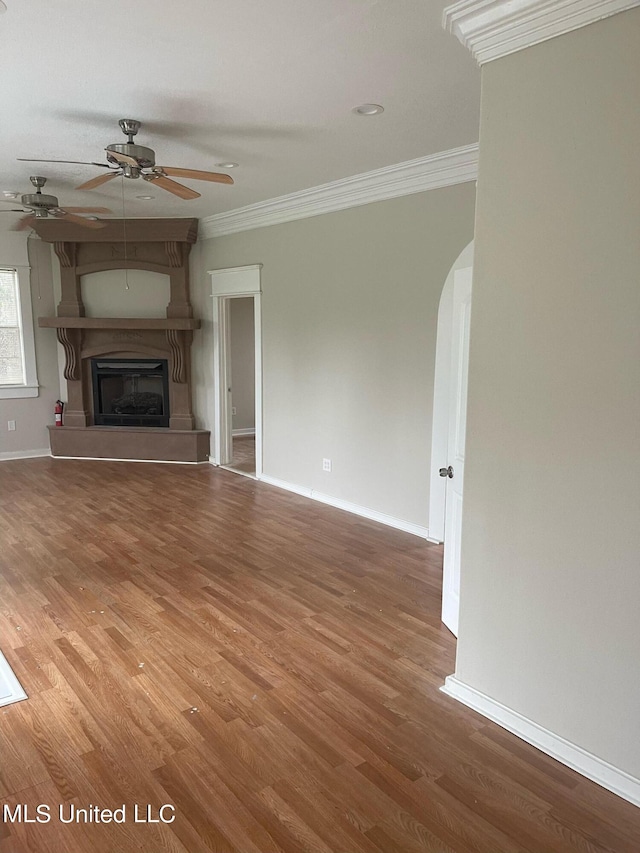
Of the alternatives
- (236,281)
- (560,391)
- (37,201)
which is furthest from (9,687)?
(236,281)

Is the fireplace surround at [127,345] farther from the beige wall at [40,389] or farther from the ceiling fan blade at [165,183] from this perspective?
the ceiling fan blade at [165,183]

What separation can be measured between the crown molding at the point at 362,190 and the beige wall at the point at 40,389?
2.36 m

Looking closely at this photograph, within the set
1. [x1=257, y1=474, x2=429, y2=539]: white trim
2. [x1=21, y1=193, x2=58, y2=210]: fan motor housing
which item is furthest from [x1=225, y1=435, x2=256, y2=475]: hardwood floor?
[x1=21, y1=193, x2=58, y2=210]: fan motor housing

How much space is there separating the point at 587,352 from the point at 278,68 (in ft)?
6.43

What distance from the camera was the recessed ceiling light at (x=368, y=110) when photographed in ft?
10.5

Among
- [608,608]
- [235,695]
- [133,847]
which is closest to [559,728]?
[608,608]

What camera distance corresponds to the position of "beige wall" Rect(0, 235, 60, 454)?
7.12 meters

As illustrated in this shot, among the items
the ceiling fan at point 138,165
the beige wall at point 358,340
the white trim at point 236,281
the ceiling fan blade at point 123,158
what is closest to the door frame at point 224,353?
the white trim at point 236,281

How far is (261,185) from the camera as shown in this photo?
494cm

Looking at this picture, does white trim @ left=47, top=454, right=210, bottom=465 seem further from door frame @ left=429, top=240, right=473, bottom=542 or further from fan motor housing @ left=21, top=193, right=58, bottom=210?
door frame @ left=429, top=240, right=473, bottom=542

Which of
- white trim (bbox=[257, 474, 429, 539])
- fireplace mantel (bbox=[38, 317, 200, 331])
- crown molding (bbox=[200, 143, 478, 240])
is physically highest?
crown molding (bbox=[200, 143, 478, 240])

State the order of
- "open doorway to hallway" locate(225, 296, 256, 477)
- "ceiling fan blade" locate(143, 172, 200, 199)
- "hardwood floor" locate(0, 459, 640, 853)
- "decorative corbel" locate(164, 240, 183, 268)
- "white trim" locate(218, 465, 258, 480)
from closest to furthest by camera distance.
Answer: "hardwood floor" locate(0, 459, 640, 853), "ceiling fan blade" locate(143, 172, 200, 199), "white trim" locate(218, 465, 258, 480), "decorative corbel" locate(164, 240, 183, 268), "open doorway to hallway" locate(225, 296, 256, 477)

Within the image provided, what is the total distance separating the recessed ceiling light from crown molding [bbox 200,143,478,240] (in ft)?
2.79

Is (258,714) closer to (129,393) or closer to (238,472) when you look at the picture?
(238,472)
